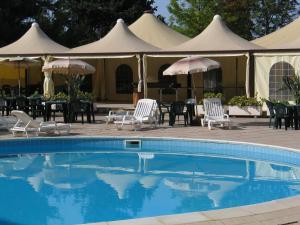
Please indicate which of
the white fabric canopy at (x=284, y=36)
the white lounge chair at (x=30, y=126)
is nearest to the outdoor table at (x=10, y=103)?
the white lounge chair at (x=30, y=126)

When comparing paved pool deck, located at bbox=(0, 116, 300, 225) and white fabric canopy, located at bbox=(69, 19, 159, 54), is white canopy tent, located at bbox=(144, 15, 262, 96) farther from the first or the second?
paved pool deck, located at bbox=(0, 116, 300, 225)

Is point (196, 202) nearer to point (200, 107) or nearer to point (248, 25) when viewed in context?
point (200, 107)

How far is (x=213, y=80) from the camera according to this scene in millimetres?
27188

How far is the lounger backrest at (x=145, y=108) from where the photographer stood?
16.2 meters

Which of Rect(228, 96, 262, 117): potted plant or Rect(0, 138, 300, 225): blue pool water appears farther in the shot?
Rect(228, 96, 262, 117): potted plant

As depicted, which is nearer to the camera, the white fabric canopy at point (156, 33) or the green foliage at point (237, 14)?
the white fabric canopy at point (156, 33)

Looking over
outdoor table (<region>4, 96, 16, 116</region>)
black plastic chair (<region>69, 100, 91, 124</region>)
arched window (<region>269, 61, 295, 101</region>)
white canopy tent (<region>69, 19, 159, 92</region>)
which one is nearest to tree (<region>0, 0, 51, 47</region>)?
white canopy tent (<region>69, 19, 159, 92</region>)

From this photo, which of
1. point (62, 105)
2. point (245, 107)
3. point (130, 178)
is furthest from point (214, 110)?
point (130, 178)

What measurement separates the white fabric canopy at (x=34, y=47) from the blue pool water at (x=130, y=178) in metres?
10.3

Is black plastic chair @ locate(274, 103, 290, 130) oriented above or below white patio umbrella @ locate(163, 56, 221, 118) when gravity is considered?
below

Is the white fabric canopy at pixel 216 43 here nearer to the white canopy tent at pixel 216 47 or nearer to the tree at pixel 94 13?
the white canopy tent at pixel 216 47

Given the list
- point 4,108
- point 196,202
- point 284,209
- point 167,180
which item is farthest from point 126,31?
point 284,209

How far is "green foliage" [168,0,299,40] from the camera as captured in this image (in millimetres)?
36781

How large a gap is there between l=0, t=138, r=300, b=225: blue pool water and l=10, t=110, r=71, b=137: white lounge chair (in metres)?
0.62
